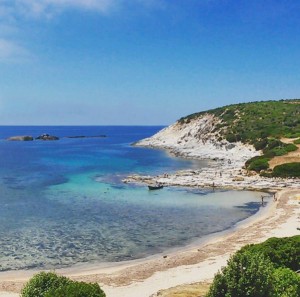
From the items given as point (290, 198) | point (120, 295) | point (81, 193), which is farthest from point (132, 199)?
point (120, 295)

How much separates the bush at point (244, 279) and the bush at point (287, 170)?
5045 cm

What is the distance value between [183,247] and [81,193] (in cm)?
2737

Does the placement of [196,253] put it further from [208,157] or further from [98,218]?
[208,157]

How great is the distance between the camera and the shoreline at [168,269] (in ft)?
78.7

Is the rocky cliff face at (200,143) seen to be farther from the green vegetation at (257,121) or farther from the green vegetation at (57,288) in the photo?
the green vegetation at (57,288)

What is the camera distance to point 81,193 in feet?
190

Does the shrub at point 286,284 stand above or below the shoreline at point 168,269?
above

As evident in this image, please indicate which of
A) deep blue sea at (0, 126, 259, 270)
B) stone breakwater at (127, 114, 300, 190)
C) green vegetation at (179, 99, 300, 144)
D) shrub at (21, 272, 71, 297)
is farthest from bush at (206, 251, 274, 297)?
green vegetation at (179, 99, 300, 144)

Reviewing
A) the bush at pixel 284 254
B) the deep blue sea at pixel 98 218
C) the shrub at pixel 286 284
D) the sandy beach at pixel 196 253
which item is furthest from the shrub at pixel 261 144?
the shrub at pixel 286 284

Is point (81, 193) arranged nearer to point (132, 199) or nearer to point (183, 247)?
point (132, 199)

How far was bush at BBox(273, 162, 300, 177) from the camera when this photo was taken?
6469cm

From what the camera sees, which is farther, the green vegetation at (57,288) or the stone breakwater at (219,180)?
the stone breakwater at (219,180)

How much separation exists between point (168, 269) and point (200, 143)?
99.5m

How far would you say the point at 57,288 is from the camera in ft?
55.4
